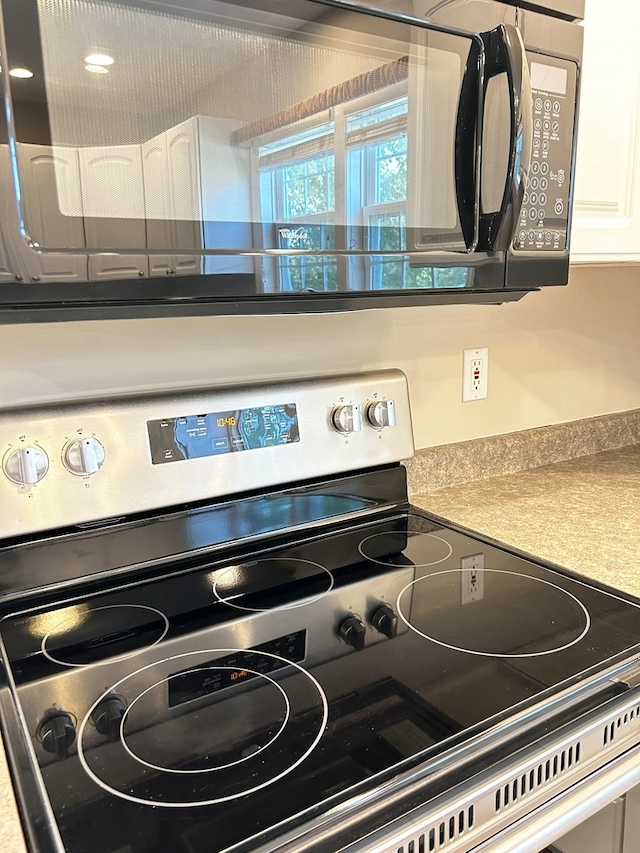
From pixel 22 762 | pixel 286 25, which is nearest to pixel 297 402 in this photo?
pixel 286 25

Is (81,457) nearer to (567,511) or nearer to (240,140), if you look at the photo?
(240,140)

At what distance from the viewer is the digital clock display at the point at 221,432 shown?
3.14 feet

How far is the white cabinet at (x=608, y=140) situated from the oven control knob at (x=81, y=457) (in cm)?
78

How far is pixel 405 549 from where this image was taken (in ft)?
3.51

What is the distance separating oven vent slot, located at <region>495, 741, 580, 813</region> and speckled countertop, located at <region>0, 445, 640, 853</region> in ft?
0.97

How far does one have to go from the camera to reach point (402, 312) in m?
1.25

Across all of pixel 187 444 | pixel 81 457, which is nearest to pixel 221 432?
pixel 187 444

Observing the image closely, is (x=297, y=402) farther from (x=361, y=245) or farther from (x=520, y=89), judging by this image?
(x=520, y=89)

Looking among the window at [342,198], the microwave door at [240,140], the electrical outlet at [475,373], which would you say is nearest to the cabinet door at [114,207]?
the microwave door at [240,140]

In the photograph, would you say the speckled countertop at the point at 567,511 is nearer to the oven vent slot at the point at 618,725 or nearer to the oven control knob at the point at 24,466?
the oven vent slot at the point at 618,725

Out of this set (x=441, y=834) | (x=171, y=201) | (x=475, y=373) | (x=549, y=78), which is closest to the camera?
(x=441, y=834)

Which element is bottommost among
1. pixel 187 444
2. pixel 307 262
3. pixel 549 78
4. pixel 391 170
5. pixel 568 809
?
pixel 568 809

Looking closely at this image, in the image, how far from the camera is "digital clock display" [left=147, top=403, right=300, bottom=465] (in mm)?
958

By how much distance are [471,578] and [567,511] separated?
329mm
